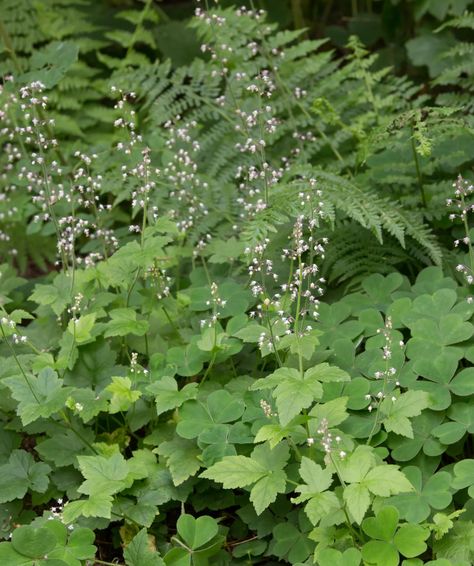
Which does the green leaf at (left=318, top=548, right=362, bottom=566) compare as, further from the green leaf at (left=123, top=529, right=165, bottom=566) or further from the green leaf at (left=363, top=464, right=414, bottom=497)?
the green leaf at (left=123, top=529, right=165, bottom=566)

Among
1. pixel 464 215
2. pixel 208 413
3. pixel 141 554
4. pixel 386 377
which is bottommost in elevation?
pixel 141 554

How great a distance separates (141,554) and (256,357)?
83 cm

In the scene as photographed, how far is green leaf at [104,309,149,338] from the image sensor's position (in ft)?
8.61

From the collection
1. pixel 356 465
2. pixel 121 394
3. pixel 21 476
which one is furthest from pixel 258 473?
pixel 21 476

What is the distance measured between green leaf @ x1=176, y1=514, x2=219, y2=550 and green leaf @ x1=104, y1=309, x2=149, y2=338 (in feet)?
2.14

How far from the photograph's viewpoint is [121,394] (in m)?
2.46

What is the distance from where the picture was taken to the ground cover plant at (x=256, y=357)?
2170mm

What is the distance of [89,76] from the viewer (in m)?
4.39

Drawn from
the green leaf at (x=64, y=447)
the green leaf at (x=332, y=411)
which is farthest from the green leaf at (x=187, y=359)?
the green leaf at (x=332, y=411)

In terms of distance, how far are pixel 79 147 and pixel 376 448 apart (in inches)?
82.8

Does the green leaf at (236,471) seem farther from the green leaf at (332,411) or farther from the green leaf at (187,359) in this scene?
the green leaf at (187,359)

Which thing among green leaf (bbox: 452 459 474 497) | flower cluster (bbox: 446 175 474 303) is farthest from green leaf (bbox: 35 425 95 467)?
flower cluster (bbox: 446 175 474 303)

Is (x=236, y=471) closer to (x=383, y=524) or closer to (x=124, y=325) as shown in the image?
(x=383, y=524)

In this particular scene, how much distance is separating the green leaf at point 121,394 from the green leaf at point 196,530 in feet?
1.35
